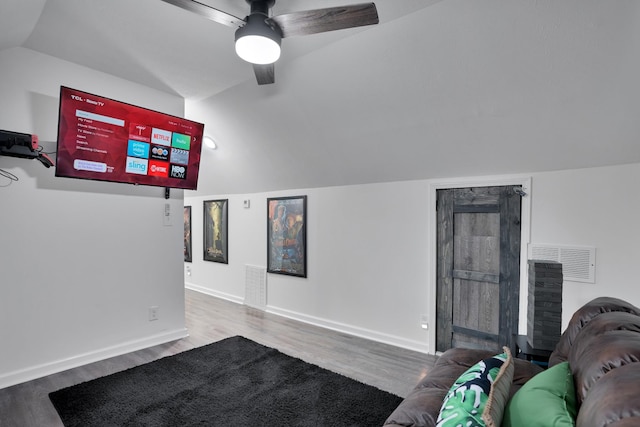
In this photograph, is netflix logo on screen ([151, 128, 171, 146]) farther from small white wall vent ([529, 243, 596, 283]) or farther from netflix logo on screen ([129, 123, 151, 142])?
small white wall vent ([529, 243, 596, 283])

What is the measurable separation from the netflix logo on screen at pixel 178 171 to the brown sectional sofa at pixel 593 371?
292 centimetres

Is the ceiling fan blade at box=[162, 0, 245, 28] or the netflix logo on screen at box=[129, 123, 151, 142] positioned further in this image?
the netflix logo on screen at box=[129, 123, 151, 142]

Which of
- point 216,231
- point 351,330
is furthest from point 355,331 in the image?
point 216,231

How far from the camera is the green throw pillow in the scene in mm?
974

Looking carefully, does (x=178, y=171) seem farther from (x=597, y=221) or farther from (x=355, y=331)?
(x=597, y=221)

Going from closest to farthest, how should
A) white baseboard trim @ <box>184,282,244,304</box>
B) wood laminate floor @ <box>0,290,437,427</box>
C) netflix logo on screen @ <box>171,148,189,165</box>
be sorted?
wood laminate floor @ <box>0,290,437,427</box> < netflix logo on screen @ <box>171,148,189,165</box> < white baseboard trim @ <box>184,282,244,304</box>

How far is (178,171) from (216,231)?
267 cm

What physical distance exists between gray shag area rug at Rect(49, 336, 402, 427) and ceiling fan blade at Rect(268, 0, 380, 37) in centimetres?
252

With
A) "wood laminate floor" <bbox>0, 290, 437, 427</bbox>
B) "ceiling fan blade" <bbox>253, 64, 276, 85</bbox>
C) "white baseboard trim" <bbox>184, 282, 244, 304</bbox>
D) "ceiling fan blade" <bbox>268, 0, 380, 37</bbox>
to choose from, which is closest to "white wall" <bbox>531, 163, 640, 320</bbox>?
"wood laminate floor" <bbox>0, 290, 437, 427</bbox>

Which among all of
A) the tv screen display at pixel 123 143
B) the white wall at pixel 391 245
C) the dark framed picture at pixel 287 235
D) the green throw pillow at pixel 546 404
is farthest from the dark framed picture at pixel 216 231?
the green throw pillow at pixel 546 404

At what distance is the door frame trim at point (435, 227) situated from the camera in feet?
9.77

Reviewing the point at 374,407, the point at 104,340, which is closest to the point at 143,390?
the point at 104,340

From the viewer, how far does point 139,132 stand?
3096mm

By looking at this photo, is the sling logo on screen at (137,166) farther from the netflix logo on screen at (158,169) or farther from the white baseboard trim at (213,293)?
the white baseboard trim at (213,293)
